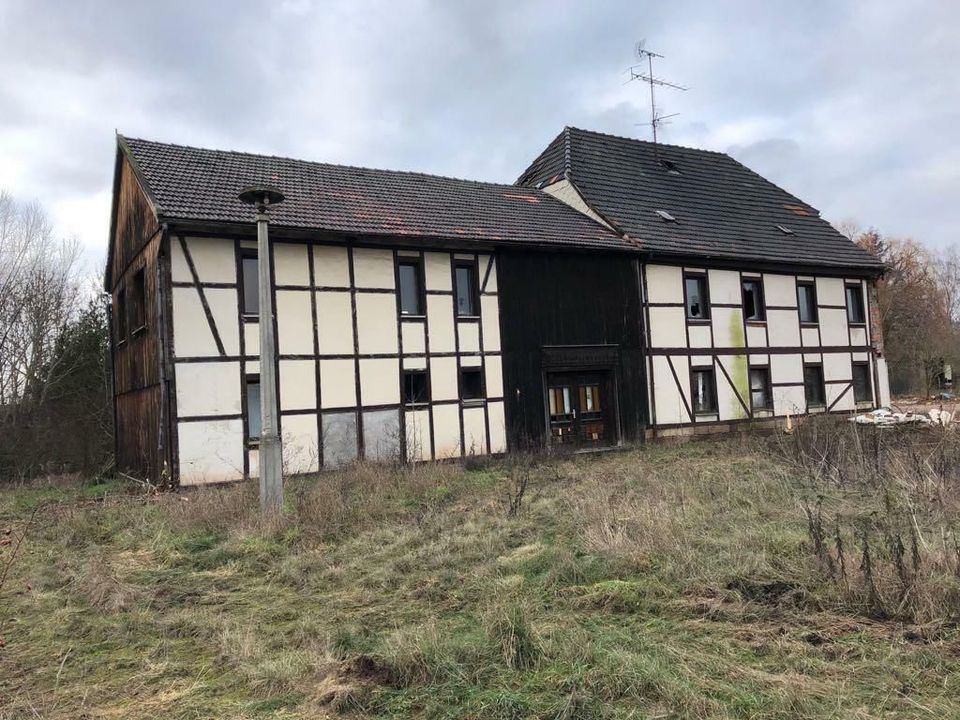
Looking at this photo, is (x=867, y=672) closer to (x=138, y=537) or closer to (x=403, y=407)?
(x=138, y=537)

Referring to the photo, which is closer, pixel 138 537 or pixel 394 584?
pixel 394 584

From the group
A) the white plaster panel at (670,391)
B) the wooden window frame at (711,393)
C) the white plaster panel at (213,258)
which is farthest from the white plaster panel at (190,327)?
the wooden window frame at (711,393)

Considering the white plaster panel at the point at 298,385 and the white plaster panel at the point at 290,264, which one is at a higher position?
the white plaster panel at the point at 290,264

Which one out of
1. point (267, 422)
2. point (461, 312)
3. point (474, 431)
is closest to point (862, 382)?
point (474, 431)

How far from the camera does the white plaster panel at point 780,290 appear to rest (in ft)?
73.4

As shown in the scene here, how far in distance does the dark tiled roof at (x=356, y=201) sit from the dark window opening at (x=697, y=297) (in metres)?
2.66

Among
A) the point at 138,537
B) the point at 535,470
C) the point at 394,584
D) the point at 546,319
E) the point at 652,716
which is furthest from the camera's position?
the point at 546,319

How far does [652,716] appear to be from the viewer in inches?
133

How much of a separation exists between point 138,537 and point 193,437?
232 inches

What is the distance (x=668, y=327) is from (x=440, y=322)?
6936mm

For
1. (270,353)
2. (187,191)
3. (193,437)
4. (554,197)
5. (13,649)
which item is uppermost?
(554,197)

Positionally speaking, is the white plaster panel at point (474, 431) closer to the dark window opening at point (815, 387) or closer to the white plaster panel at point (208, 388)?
the white plaster panel at point (208, 388)

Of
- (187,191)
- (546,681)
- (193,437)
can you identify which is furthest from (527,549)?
(187,191)

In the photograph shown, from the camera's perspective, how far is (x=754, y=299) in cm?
2242
